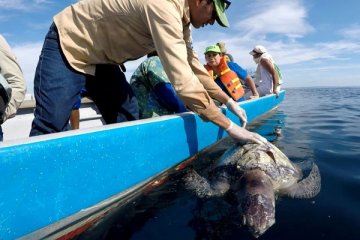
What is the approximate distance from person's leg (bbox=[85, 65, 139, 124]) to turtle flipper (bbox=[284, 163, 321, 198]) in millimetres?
1659

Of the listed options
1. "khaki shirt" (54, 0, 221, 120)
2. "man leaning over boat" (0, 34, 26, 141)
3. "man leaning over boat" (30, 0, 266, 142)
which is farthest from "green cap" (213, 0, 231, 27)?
"man leaning over boat" (0, 34, 26, 141)

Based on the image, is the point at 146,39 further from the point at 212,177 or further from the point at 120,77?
the point at 212,177

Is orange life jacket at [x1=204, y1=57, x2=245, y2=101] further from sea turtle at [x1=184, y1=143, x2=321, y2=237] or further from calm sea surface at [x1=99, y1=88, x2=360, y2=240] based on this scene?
sea turtle at [x1=184, y1=143, x2=321, y2=237]

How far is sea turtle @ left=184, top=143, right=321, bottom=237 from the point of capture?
7.23 ft

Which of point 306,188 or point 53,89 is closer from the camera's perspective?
point 53,89

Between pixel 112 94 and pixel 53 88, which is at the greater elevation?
pixel 53 88

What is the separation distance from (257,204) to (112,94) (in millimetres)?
1672

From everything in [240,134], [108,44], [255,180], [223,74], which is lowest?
[255,180]

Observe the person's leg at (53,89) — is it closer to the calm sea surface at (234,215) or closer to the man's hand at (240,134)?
the calm sea surface at (234,215)

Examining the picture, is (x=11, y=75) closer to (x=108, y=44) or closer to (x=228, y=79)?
A: (x=108, y=44)

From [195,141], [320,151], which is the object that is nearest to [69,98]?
[195,141]

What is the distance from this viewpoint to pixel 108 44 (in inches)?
95.4

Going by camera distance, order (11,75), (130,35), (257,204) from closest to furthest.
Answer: (257,204)
(130,35)
(11,75)

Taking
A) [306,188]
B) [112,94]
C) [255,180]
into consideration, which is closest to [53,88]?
[112,94]
